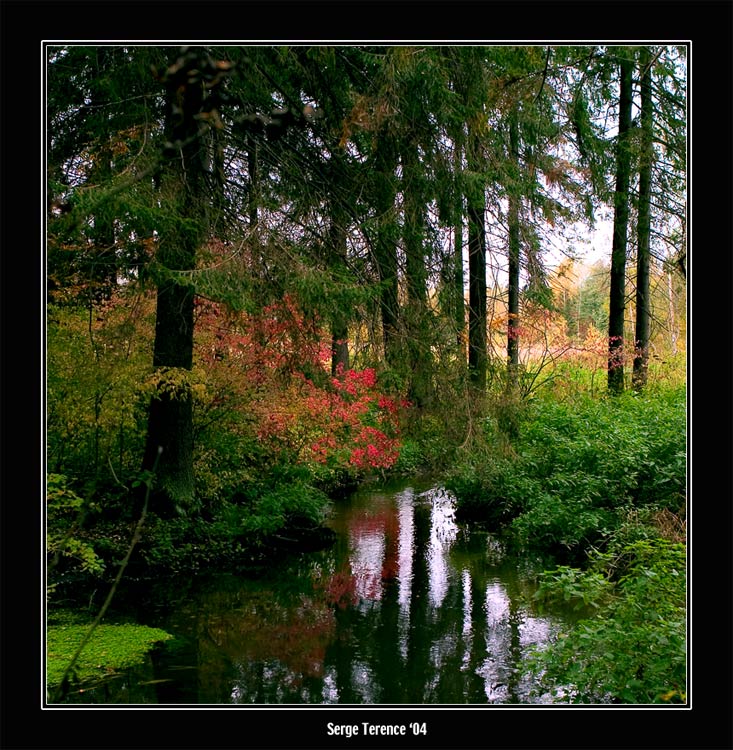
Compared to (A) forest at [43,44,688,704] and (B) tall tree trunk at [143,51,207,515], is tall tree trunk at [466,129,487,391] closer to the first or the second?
(A) forest at [43,44,688,704]

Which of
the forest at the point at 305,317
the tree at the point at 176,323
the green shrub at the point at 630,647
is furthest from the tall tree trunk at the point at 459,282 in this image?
the green shrub at the point at 630,647

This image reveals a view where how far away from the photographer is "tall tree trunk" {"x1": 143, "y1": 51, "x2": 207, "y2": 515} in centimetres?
732

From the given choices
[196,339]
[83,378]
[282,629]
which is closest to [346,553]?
[282,629]

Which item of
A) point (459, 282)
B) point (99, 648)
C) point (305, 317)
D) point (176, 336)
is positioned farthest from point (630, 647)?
point (176, 336)

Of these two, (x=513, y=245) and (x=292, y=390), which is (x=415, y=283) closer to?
(x=513, y=245)

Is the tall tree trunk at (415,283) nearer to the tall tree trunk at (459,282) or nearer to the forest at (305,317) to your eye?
the forest at (305,317)

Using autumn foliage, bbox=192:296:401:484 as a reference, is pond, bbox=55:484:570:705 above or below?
below

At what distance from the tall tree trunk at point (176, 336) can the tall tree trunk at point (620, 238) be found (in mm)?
7494

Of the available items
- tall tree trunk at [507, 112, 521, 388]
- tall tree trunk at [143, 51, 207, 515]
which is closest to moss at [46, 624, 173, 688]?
tall tree trunk at [143, 51, 207, 515]

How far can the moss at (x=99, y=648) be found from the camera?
5.50 metres

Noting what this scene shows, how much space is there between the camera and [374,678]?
5629 millimetres

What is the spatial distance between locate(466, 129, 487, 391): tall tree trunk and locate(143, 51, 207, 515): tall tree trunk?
309cm

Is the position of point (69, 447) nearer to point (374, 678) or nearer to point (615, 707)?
point (374, 678)
